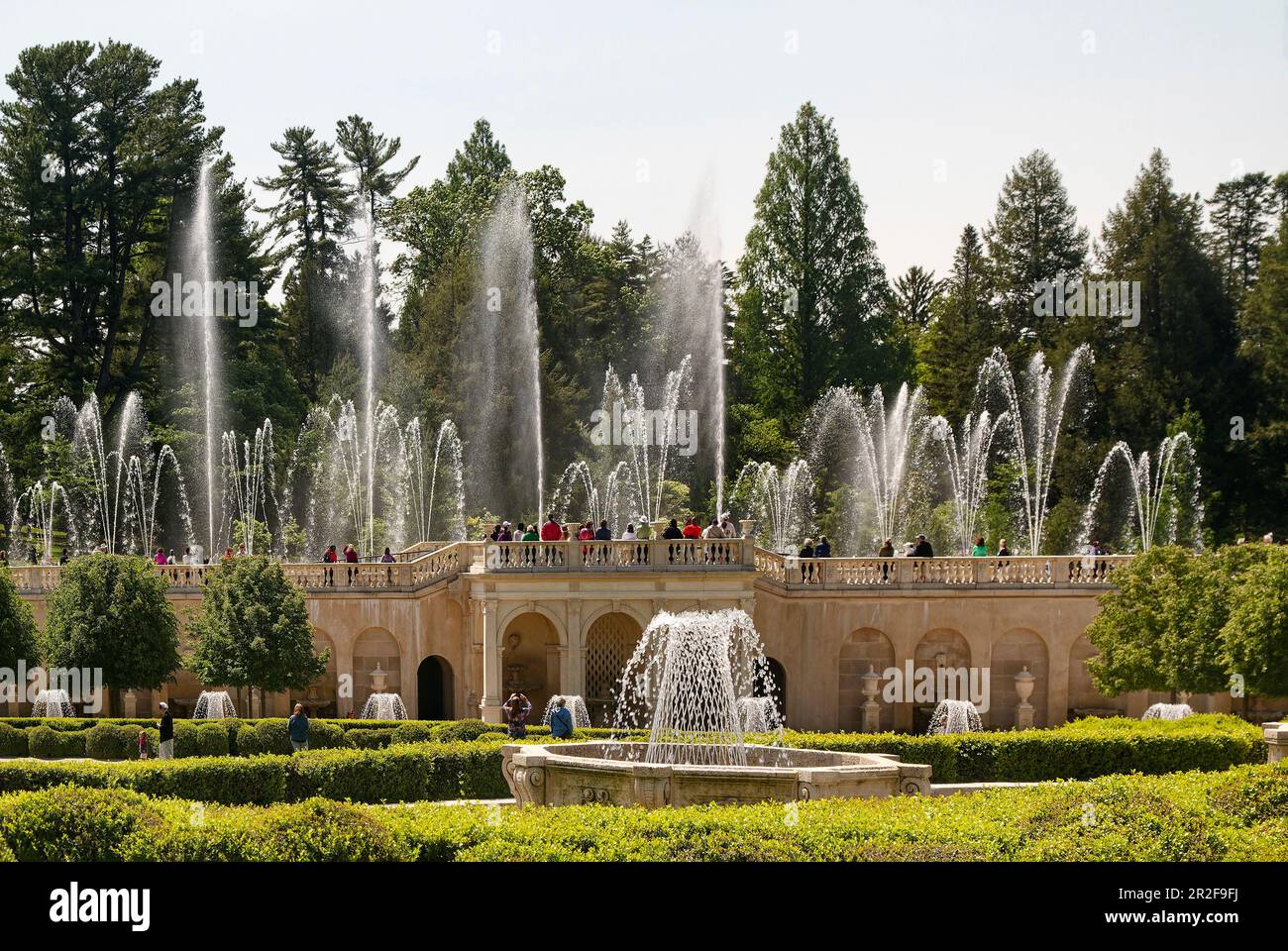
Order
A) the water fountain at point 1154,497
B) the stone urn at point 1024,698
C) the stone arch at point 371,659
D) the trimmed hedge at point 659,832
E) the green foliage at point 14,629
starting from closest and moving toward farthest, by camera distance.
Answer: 1. the trimmed hedge at point 659,832
2. the green foliage at point 14,629
3. the stone urn at point 1024,698
4. the stone arch at point 371,659
5. the water fountain at point 1154,497

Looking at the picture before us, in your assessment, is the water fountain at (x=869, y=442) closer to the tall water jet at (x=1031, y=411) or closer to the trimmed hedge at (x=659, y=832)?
the tall water jet at (x=1031, y=411)

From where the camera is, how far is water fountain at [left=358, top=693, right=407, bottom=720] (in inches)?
1618

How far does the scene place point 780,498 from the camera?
63.5 meters

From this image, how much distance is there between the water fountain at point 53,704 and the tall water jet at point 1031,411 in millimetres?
32127

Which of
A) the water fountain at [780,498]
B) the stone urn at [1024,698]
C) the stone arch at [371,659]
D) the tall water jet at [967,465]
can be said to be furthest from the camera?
the water fountain at [780,498]

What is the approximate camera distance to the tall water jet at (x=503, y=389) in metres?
66.4

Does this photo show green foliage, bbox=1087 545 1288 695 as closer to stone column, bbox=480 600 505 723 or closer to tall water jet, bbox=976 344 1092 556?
stone column, bbox=480 600 505 723

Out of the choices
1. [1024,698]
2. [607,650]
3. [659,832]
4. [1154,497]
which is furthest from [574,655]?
[1154,497]

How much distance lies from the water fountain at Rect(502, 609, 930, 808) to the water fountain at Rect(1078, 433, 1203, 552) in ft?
93.0

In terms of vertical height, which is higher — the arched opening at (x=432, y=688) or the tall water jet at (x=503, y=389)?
the tall water jet at (x=503, y=389)

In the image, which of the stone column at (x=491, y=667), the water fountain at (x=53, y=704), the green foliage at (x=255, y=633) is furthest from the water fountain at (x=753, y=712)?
the water fountain at (x=53, y=704)

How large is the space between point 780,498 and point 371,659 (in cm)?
2334
